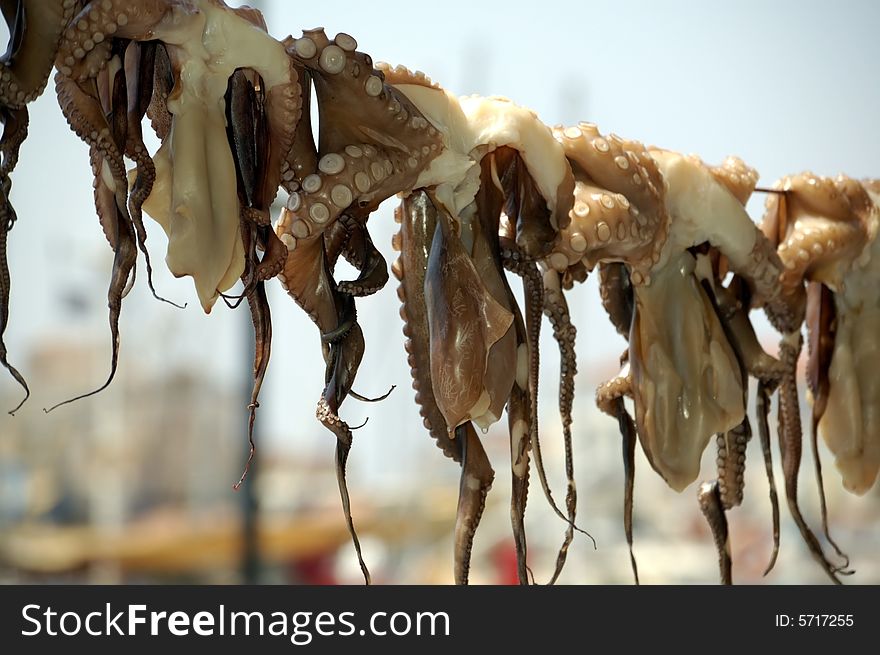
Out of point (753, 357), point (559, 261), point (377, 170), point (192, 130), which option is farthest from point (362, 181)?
point (753, 357)

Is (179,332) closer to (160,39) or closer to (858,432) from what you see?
(858,432)

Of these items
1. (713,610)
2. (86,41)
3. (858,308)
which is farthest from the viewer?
(858,308)

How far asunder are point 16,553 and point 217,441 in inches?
22.6

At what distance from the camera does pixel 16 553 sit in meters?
2.45

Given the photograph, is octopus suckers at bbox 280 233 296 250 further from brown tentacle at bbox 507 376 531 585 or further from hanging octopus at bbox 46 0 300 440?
brown tentacle at bbox 507 376 531 585

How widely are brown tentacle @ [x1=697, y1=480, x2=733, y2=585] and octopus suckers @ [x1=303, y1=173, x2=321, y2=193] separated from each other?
594 millimetres

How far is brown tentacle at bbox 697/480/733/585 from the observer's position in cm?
101

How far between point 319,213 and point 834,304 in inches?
28.8

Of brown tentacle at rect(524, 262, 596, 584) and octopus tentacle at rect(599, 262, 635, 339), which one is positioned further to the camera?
octopus tentacle at rect(599, 262, 635, 339)

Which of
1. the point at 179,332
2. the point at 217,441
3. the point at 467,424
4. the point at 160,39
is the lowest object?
the point at 467,424

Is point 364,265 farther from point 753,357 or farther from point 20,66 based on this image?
point 753,357

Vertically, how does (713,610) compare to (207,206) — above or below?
below

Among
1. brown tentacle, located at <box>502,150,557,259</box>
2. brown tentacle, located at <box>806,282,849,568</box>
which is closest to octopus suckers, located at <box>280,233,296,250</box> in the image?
brown tentacle, located at <box>502,150,557,259</box>

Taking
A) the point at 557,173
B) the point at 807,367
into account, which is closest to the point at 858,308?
the point at 807,367
